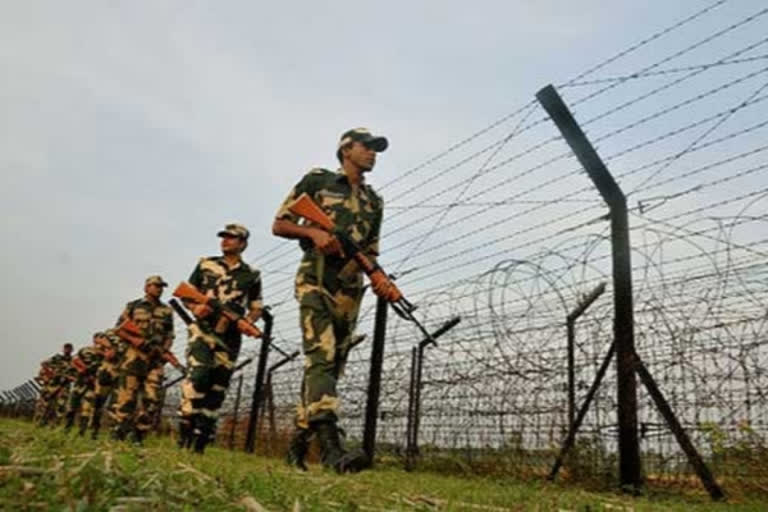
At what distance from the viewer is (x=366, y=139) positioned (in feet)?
14.3

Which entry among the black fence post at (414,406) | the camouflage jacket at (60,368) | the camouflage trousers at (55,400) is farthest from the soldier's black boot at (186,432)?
the camouflage trousers at (55,400)

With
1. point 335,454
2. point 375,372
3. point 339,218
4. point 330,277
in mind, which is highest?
point 339,218

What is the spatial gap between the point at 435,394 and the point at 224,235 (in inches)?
88.9

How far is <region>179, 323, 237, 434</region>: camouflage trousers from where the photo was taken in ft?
18.2

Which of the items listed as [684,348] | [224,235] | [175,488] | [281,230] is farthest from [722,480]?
[224,235]

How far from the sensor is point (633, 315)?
4113 mm

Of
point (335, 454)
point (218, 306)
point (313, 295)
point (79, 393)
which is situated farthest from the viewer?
point (79, 393)

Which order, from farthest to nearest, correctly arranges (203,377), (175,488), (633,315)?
(203,377)
(633,315)
(175,488)

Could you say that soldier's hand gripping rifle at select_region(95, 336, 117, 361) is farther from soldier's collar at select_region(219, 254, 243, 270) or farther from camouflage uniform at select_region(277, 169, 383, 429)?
camouflage uniform at select_region(277, 169, 383, 429)

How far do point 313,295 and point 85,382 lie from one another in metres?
12.0

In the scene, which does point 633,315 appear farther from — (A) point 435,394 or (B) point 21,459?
(B) point 21,459

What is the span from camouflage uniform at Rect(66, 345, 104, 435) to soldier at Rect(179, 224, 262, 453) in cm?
799

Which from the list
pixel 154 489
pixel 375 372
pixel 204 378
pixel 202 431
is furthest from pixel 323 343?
pixel 154 489

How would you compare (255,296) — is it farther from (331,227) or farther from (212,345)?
(331,227)
